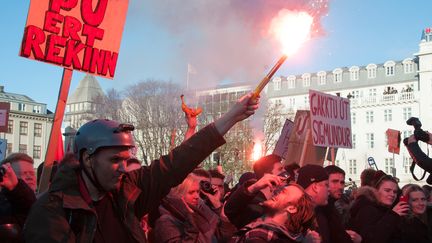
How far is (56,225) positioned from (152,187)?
2.17 feet

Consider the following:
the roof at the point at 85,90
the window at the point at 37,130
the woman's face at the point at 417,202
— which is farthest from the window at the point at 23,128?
the woman's face at the point at 417,202

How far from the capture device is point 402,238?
6.21 m

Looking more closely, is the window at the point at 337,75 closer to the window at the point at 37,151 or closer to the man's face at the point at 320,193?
the window at the point at 37,151

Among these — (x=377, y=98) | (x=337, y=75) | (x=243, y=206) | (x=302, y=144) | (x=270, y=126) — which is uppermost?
(x=337, y=75)

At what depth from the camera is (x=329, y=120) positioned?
1026cm

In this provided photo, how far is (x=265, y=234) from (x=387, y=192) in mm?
→ 3173

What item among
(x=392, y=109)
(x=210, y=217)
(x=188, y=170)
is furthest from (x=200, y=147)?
(x=392, y=109)

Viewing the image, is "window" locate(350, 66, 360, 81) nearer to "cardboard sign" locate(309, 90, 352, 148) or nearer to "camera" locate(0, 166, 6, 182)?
"cardboard sign" locate(309, 90, 352, 148)

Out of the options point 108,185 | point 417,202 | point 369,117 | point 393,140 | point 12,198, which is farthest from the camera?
point 369,117

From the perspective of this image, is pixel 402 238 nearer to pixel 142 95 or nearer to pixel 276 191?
pixel 276 191

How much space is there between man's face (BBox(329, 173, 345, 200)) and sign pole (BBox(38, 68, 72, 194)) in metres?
3.11

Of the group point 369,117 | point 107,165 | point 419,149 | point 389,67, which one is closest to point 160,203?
point 107,165

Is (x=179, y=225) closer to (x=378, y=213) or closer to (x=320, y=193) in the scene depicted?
(x=320, y=193)

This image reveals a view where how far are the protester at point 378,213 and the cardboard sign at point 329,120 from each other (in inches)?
123
